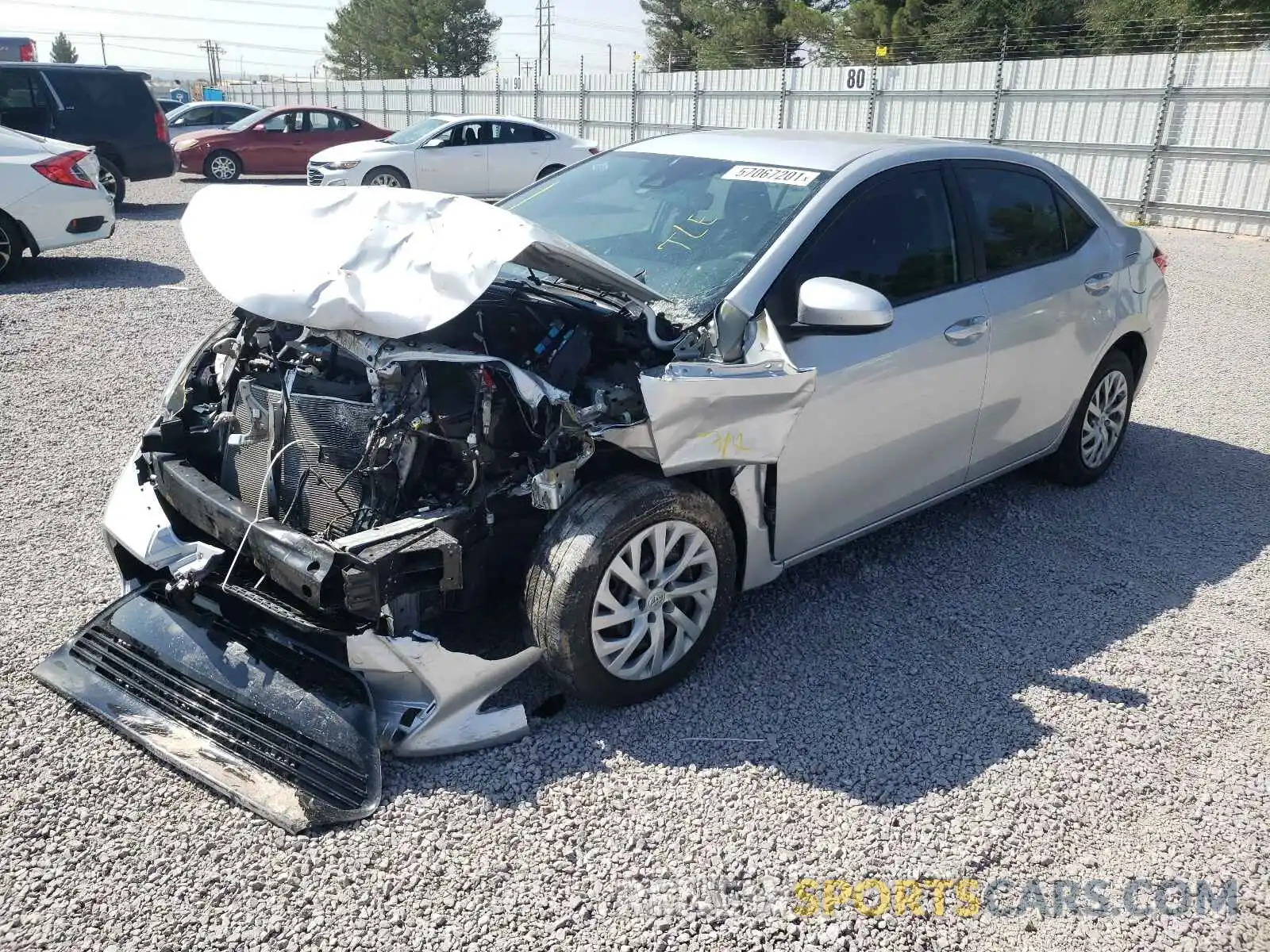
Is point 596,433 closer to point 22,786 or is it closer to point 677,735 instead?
point 677,735

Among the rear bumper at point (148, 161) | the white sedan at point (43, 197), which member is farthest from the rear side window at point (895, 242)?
the rear bumper at point (148, 161)

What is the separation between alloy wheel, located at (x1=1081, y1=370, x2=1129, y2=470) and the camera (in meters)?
5.14

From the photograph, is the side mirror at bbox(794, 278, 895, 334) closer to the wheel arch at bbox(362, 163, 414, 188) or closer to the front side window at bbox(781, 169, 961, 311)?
the front side window at bbox(781, 169, 961, 311)

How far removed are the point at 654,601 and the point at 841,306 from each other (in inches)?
44.8

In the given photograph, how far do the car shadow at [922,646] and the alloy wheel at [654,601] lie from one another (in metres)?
0.17

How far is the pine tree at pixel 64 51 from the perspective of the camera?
9454cm

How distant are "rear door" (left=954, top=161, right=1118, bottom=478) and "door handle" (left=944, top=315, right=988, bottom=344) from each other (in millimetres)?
99

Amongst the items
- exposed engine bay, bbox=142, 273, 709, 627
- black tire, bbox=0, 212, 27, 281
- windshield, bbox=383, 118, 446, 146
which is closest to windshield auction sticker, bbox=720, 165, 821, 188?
exposed engine bay, bbox=142, 273, 709, 627

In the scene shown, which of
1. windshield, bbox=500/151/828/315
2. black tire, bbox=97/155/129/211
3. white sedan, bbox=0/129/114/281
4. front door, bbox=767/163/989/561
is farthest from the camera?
black tire, bbox=97/155/129/211

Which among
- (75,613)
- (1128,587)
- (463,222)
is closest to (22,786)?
(75,613)

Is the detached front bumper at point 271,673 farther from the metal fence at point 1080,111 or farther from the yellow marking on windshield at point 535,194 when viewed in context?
the metal fence at point 1080,111

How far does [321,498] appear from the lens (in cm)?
323

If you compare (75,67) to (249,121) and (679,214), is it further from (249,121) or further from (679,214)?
(679,214)

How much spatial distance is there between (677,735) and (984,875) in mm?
975
